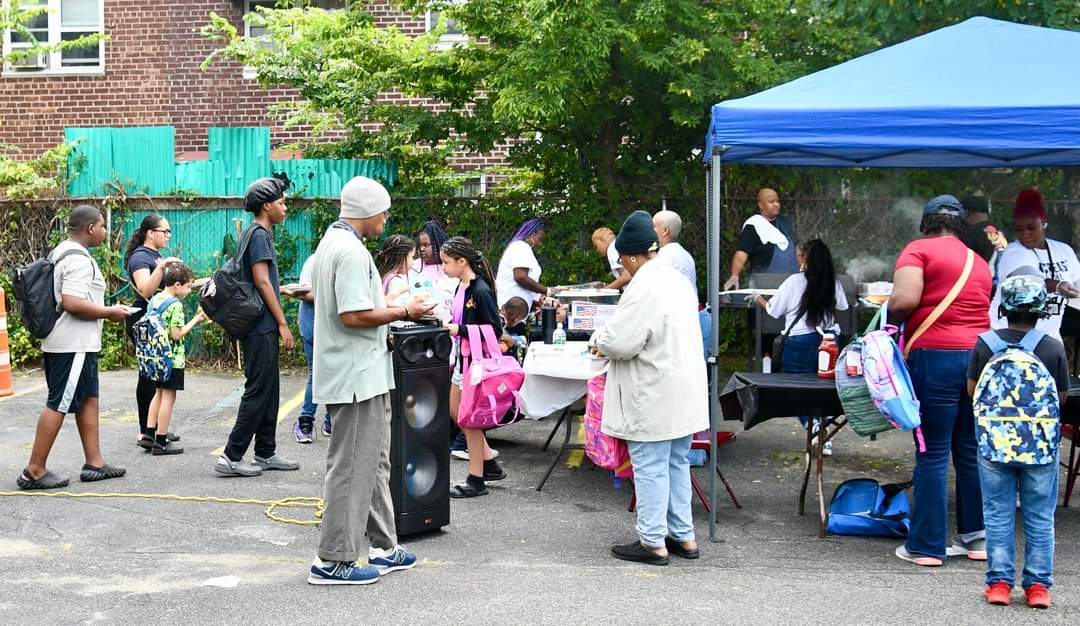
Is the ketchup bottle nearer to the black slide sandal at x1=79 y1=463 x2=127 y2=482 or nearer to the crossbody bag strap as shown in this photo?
the crossbody bag strap

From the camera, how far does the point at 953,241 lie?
20.8ft

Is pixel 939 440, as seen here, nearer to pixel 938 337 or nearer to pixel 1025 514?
pixel 938 337

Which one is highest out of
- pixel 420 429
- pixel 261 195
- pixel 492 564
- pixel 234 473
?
pixel 261 195

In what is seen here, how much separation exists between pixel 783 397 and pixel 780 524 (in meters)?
0.84

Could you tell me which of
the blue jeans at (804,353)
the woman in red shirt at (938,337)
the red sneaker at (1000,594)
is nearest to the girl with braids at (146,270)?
the blue jeans at (804,353)

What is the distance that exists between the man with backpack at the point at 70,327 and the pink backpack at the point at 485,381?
228cm

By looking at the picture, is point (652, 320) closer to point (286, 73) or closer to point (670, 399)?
point (670, 399)

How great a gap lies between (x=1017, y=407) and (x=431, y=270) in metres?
5.40

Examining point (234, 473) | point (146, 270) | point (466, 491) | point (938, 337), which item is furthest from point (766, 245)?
point (146, 270)

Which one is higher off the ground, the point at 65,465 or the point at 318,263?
the point at 318,263

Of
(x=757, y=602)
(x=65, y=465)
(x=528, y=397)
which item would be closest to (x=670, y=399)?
(x=757, y=602)

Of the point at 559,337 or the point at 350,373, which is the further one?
the point at 559,337

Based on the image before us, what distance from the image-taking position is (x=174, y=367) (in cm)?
893

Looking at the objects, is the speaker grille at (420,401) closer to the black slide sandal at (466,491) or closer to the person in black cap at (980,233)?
the black slide sandal at (466,491)
